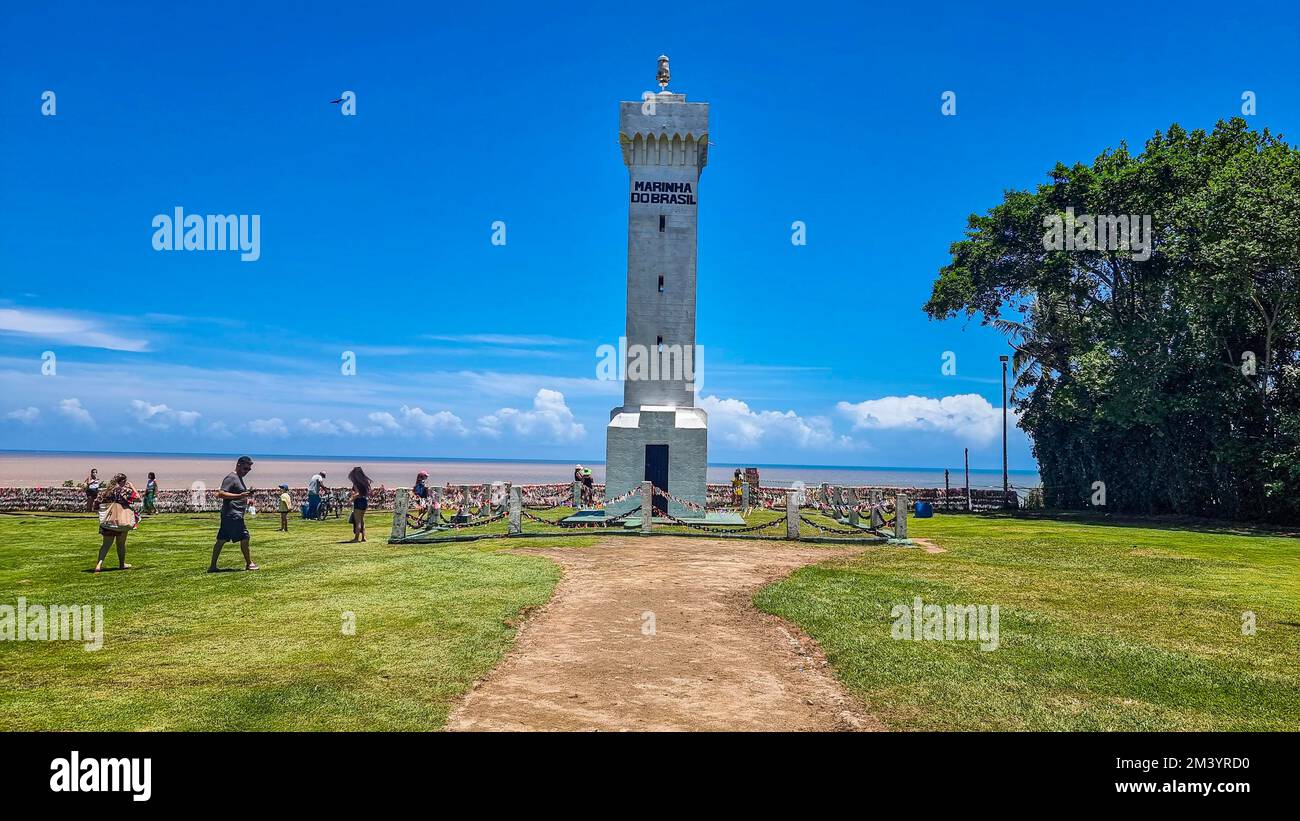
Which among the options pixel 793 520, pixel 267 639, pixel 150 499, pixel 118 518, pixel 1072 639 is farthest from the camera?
pixel 150 499

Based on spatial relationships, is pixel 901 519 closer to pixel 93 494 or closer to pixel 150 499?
pixel 150 499

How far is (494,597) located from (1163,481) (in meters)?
33.6

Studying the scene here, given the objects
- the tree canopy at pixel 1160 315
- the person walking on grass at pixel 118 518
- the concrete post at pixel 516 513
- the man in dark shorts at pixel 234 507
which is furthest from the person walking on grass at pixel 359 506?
the tree canopy at pixel 1160 315

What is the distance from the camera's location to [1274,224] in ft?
85.4

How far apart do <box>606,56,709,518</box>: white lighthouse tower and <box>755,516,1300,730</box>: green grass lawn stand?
11018 millimetres

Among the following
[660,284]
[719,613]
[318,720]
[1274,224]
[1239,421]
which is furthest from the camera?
[1239,421]

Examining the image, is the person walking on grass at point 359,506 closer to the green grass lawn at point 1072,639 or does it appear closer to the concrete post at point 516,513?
the concrete post at point 516,513

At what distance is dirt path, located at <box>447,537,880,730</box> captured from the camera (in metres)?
7.03

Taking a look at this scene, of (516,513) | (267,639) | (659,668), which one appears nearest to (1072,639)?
(659,668)

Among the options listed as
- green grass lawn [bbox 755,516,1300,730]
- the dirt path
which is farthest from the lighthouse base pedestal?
the dirt path

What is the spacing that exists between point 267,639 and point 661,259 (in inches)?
848

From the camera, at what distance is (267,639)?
946cm
